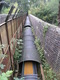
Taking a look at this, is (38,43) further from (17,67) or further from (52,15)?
(52,15)

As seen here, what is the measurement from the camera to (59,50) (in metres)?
3.31

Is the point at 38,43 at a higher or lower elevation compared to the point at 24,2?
lower

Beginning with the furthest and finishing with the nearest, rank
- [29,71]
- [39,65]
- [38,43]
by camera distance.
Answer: [38,43] → [39,65] → [29,71]

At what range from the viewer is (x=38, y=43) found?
584 centimetres

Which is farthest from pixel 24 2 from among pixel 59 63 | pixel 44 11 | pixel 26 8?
pixel 59 63

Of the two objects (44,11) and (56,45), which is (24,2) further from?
(56,45)

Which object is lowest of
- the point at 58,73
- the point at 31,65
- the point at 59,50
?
the point at 58,73

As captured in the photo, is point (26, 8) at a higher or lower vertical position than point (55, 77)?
higher

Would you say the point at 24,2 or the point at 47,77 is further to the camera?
the point at 24,2

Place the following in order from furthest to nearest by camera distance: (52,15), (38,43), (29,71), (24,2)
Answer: (24,2)
(52,15)
(38,43)
(29,71)

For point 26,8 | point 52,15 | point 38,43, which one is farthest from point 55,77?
point 26,8

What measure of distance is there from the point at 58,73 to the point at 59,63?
1.20 feet

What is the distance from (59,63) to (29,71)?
1.13 metres

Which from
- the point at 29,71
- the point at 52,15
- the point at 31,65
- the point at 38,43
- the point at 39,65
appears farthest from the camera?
the point at 52,15
